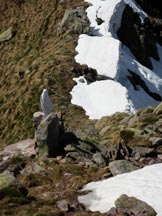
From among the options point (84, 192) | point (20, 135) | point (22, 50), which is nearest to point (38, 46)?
point (22, 50)

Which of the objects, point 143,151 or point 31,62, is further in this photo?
point 31,62

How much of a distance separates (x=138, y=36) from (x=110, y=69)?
11938 millimetres

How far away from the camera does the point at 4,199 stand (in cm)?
2056

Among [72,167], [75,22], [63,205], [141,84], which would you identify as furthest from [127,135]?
[75,22]

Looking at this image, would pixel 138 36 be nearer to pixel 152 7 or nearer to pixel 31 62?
pixel 152 7

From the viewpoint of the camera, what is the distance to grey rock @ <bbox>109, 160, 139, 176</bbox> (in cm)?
2349

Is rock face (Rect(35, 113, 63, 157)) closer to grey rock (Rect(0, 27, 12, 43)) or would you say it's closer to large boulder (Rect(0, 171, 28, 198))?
large boulder (Rect(0, 171, 28, 198))

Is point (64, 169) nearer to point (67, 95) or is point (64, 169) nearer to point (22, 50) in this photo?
point (67, 95)

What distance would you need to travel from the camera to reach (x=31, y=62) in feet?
197

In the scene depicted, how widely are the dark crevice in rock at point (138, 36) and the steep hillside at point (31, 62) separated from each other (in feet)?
21.3

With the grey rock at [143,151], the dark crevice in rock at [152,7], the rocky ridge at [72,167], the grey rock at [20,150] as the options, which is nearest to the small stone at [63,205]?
the rocky ridge at [72,167]

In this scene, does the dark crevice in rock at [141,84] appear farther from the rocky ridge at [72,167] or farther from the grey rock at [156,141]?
the grey rock at [156,141]

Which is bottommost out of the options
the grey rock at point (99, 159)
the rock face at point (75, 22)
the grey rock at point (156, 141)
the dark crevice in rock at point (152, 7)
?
the dark crevice in rock at point (152, 7)

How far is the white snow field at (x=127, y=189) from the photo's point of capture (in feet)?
65.1
